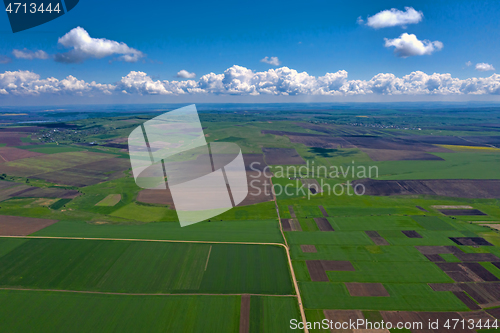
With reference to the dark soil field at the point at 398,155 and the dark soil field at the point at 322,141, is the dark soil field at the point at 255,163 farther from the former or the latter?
the dark soil field at the point at 398,155

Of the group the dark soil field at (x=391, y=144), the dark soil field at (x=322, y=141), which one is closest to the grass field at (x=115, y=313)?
the dark soil field at (x=322, y=141)

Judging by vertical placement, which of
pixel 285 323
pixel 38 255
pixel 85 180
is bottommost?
pixel 285 323

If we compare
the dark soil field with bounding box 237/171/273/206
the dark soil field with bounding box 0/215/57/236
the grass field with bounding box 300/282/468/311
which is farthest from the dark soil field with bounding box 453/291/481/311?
the dark soil field with bounding box 0/215/57/236

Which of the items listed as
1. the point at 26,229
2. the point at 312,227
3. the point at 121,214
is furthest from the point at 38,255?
the point at 312,227

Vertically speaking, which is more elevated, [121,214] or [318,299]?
[121,214]

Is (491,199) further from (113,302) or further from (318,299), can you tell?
(113,302)
